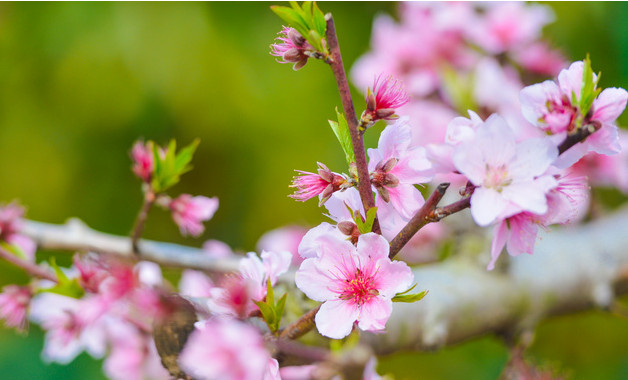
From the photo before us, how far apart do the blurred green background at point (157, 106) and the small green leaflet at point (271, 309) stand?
2.45 ft

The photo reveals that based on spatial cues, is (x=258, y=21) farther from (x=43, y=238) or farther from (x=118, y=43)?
(x=43, y=238)

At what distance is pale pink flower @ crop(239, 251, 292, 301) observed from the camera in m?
0.25

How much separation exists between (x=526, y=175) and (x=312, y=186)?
81 millimetres

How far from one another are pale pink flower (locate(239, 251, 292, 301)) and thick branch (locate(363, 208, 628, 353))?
0.62ft

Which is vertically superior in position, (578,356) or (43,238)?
(43,238)

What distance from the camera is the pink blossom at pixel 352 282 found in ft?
0.73

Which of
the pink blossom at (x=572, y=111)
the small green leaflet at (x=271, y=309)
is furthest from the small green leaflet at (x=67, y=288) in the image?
the pink blossom at (x=572, y=111)

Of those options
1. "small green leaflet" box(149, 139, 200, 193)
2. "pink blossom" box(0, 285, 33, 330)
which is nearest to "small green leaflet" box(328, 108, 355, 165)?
"small green leaflet" box(149, 139, 200, 193)

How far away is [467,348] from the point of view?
981 mm

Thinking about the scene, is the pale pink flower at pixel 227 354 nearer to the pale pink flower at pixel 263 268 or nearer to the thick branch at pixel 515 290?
the pale pink flower at pixel 263 268

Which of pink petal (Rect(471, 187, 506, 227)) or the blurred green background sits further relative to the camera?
the blurred green background

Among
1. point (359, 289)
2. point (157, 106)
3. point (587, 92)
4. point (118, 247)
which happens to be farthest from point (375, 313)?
point (157, 106)

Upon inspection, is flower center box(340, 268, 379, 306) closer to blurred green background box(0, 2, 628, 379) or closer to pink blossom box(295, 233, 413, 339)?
pink blossom box(295, 233, 413, 339)

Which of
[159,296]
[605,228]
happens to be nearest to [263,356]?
[159,296]
